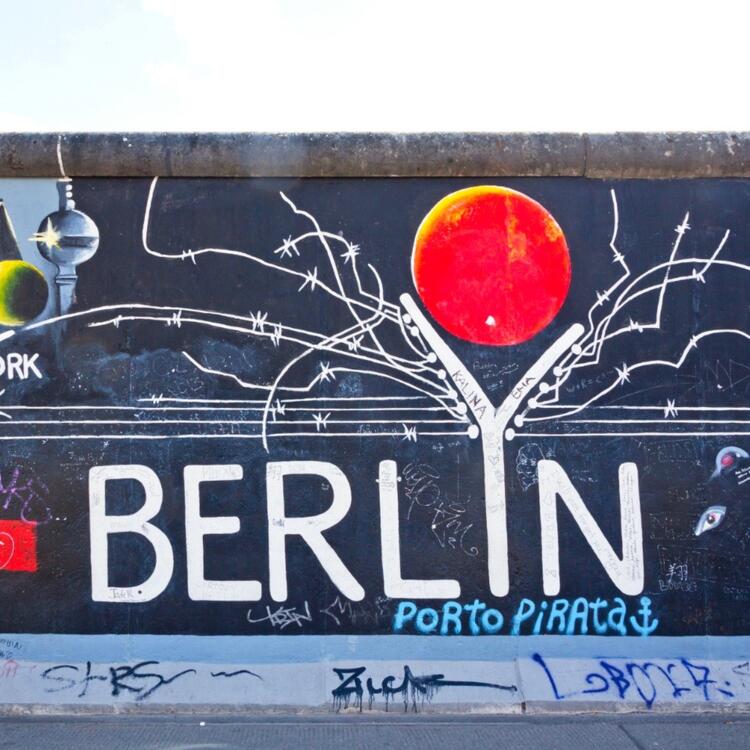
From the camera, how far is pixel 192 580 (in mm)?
5914

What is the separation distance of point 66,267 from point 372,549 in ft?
9.25

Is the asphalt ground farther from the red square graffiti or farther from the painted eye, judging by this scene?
the painted eye

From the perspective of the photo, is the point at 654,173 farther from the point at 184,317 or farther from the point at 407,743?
the point at 407,743

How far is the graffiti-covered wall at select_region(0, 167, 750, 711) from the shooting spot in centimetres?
586

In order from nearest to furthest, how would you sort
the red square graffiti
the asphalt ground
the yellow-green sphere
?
1. the asphalt ground
2. the red square graffiti
3. the yellow-green sphere

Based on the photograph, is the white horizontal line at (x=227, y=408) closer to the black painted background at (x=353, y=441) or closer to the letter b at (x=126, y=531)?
the black painted background at (x=353, y=441)

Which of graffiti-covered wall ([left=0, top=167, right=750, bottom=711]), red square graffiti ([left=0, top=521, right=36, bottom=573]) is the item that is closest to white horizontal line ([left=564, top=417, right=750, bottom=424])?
graffiti-covered wall ([left=0, top=167, right=750, bottom=711])

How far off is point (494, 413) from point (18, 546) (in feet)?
10.8

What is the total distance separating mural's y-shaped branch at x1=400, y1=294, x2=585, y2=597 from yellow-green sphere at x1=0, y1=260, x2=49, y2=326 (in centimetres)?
248

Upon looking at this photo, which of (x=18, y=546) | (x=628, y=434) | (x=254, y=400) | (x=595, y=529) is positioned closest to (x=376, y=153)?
(x=254, y=400)

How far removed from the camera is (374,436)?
6.00m

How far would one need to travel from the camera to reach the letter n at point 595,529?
19.4 feet

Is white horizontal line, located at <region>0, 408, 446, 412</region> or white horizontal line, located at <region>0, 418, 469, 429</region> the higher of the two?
white horizontal line, located at <region>0, 408, 446, 412</region>

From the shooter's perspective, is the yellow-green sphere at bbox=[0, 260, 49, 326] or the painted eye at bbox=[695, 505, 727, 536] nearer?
the painted eye at bbox=[695, 505, 727, 536]
